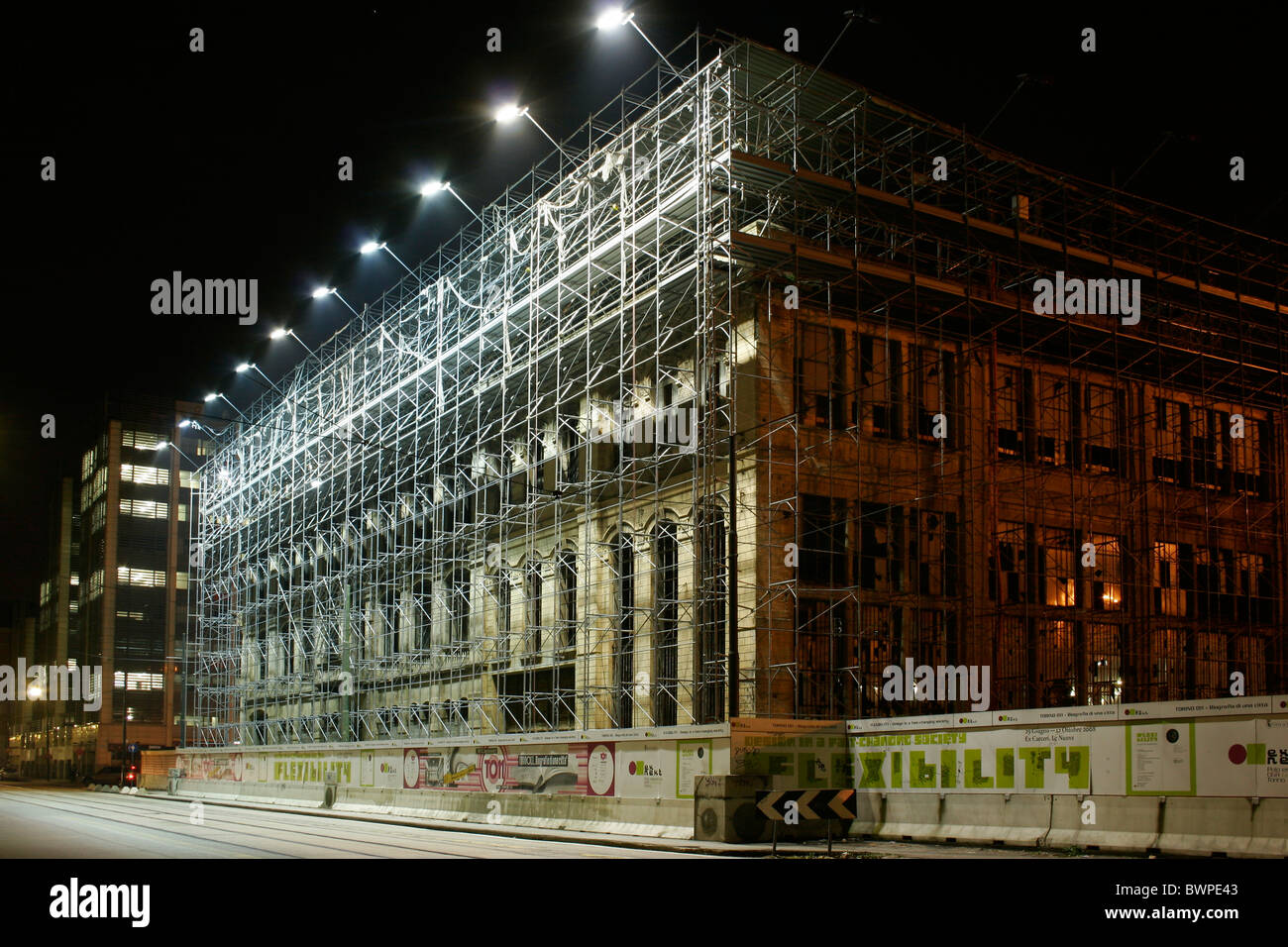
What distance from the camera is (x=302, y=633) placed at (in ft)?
187

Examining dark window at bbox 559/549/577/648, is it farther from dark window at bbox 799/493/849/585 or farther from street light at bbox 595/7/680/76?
street light at bbox 595/7/680/76

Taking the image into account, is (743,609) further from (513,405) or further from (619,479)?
(513,405)

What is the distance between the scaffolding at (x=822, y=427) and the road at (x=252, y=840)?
22.7 ft

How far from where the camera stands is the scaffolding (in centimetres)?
3250

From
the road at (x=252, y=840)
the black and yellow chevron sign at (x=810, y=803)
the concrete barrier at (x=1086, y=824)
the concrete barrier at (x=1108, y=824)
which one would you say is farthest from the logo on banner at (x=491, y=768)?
the concrete barrier at (x=1108, y=824)

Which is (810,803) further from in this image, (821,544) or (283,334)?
(283,334)

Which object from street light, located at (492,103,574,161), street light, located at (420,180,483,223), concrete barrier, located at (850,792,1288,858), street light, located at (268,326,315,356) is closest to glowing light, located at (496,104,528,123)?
street light, located at (492,103,574,161)

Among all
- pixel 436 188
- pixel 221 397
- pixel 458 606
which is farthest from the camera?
pixel 221 397

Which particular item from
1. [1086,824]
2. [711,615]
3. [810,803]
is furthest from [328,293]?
[1086,824]

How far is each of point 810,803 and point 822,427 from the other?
15.0 m

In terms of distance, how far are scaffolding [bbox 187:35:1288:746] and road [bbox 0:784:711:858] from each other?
693 centimetres

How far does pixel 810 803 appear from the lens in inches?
833

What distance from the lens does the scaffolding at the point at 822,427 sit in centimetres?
3250
